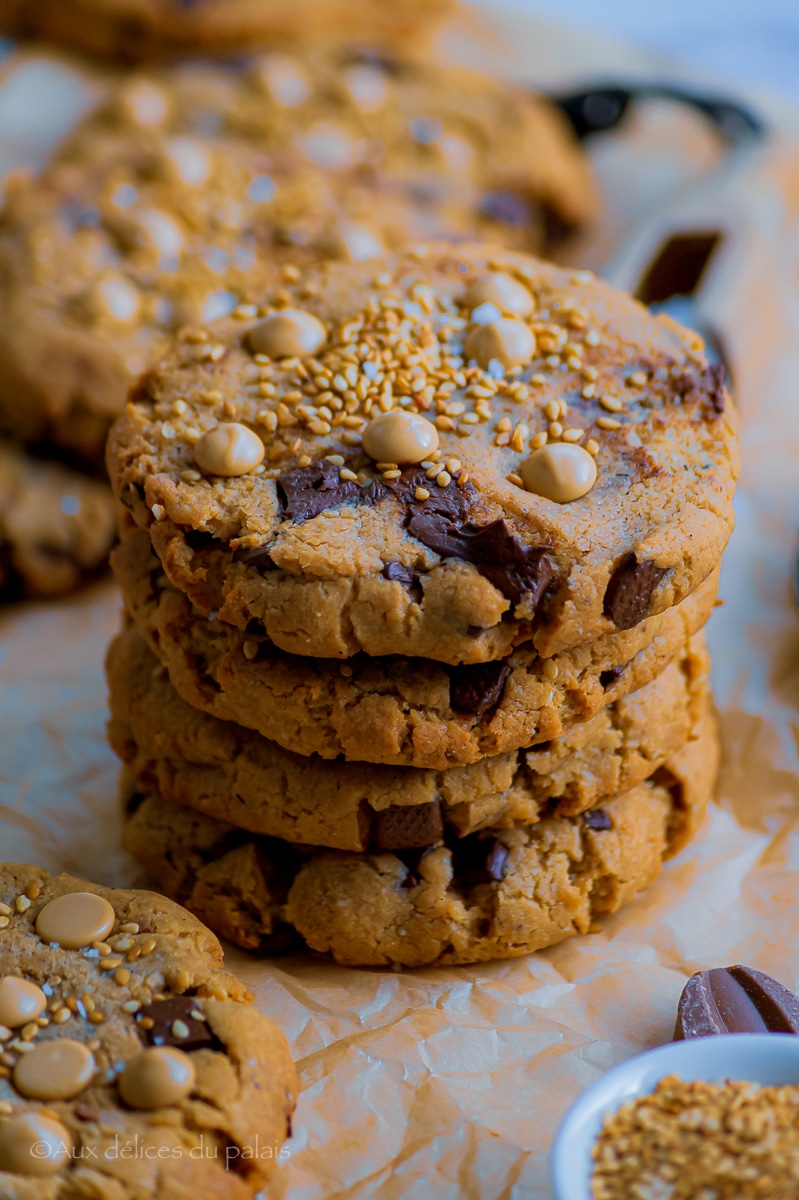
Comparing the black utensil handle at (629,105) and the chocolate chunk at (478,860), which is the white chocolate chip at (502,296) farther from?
the black utensil handle at (629,105)

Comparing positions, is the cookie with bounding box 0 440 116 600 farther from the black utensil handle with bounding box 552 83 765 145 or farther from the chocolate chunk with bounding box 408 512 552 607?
the black utensil handle with bounding box 552 83 765 145

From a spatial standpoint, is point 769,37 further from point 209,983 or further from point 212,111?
point 209,983

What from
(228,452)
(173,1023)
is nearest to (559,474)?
(228,452)

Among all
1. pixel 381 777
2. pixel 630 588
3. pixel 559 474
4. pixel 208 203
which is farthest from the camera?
pixel 208 203

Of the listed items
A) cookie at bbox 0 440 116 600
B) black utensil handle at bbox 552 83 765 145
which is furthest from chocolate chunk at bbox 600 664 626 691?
black utensil handle at bbox 552 83 765 145

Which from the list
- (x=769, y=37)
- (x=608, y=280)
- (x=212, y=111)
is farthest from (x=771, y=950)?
(x=769, y=37)

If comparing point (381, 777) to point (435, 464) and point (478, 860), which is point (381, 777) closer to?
point (478, 860)
